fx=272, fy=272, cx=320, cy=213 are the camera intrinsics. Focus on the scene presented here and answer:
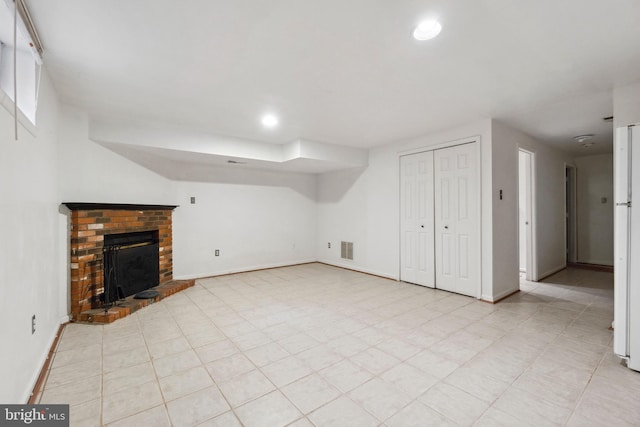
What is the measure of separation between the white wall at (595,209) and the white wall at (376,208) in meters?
4.36

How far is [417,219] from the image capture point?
444 cm

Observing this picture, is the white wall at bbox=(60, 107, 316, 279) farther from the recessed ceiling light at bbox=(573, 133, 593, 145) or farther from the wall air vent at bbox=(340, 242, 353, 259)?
the recessed ceiling light at bbox=(573, 133, 593, 145)

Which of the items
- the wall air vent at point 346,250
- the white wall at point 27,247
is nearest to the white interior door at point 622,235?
the wall air vent at point 346,250

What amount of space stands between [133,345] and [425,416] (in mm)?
2519

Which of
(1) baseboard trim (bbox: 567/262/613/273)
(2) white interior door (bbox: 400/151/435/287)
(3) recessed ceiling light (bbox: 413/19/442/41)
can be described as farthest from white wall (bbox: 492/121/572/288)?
(3) recessed ceiling light (bbox: 413/19/442/41)

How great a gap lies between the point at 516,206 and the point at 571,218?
3.44 m

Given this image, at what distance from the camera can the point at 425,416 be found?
1627 millimetres

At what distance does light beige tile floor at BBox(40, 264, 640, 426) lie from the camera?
166 cm

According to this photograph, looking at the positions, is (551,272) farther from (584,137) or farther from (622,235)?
(622,235)

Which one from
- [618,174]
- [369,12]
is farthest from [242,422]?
[618,174]

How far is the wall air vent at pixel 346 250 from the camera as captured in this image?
5770 mm

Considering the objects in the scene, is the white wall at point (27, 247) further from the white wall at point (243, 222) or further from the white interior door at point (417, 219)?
the white interior door at point (417, 219)

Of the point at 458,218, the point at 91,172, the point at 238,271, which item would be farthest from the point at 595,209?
the point at 91,172

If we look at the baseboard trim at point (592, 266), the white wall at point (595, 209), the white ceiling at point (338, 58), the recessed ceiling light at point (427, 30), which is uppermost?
the white ceiling at point (338, 58)
